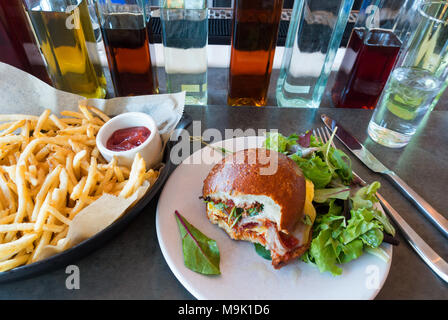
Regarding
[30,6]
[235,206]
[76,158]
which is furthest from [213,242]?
[30,6]

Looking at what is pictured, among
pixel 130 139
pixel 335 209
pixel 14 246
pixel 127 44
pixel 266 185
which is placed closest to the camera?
pixel 14 246

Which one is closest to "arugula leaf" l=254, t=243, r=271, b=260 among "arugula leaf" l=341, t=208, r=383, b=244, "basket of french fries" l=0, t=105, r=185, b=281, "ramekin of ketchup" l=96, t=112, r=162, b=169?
"arugula leaf" l=341, t=208, r=383, b=244

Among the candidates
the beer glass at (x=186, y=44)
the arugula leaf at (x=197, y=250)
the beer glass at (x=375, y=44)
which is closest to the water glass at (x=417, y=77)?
A: the beer glass at (x=375, y=44)

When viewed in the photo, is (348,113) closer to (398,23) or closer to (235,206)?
(398,23)

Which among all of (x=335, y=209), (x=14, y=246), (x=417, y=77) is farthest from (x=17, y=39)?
(x=417, y=77)

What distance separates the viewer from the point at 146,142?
1.18 metres

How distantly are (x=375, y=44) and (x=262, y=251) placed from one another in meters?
1.16

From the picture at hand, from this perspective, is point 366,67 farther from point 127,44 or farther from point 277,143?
point 127,44

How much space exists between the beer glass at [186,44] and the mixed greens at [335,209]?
21.0 inches

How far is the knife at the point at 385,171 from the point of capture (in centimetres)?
117

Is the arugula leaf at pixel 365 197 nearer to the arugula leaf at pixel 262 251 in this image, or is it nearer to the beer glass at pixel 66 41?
the arugula leaf at pixel 262 251

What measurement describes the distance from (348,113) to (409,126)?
1.07 ft

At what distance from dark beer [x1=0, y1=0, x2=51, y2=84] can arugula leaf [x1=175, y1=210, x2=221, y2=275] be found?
1.18 metres

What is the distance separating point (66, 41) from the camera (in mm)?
1426
